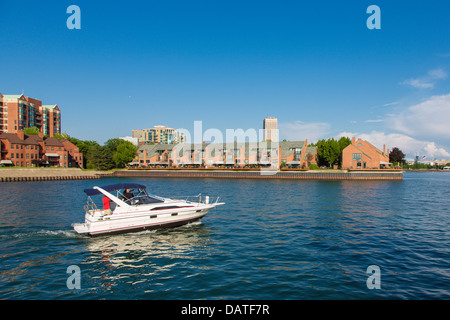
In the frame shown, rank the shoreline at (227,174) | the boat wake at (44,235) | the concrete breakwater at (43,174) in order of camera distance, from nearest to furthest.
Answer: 1. the boat wake at (44,235)
2. the concrete breakwater at (43,174)
3. the shoreline at (227,174)

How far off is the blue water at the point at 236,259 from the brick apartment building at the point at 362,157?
3203 inches

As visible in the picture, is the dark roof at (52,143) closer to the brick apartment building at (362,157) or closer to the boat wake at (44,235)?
the boat wake at (44,235)

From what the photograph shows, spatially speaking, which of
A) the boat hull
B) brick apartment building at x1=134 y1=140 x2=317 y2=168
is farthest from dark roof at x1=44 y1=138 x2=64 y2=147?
the boat hull

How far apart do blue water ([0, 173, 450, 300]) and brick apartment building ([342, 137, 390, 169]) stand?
3203 inches

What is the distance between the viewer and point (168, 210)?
24.6m

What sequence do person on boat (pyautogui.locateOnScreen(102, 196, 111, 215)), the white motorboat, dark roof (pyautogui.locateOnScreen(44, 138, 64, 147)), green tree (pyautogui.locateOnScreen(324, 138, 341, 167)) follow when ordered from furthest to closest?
dark roof (pyautogui.locateOnScreen(44, 138, 64, 147)) < green tree (pyautogui.locateOnScreen(324, 138, 341, 167)) < person on boat (pyautogui.locateOnScreen(102, 196, 111, 215)) < the white motorboat

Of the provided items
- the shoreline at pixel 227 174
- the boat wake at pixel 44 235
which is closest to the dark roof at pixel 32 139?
the shoreline at pixel 227 174

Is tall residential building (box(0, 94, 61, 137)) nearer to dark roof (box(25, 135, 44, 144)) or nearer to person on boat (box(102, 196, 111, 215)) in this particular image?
dark roof (box(25, 135, 44, 144))

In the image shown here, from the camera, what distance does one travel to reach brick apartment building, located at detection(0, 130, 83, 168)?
103 meters

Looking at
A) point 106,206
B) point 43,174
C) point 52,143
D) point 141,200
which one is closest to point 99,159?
point 52,143

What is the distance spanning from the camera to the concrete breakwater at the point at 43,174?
287 ft

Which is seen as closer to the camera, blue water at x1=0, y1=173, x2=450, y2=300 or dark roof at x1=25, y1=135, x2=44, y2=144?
blue water at x1=0, y1=173, x2=450, y2=300
